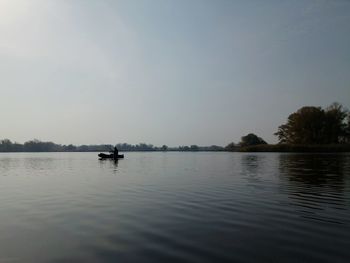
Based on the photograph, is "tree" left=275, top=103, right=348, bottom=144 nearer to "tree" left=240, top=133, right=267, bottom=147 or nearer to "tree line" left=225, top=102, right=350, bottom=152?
"tree line" left=225, top=102, right=350, bottom=152

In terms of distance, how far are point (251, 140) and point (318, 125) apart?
67.1 meters

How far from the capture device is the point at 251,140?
18750cm


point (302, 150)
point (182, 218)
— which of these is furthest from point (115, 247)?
point (302, 150)

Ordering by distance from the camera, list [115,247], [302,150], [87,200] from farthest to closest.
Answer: [302,150] < [87,200] < [115,247]

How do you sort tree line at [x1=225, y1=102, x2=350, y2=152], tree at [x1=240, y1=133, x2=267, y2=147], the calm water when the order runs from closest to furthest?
the calm water, tree line at [x1=225, y1=102, x2=350, y2=152], tree at [x1=240, y1=133, x2=267, y2=147]

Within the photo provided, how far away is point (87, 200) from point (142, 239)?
9182 mm

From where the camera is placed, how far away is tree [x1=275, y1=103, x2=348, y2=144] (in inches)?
4786

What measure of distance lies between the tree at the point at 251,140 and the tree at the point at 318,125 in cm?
5902

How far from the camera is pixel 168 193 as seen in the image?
67.7 feet

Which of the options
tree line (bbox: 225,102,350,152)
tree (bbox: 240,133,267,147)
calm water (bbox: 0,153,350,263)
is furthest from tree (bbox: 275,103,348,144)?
calm water (bbox: 0,153,350,263)

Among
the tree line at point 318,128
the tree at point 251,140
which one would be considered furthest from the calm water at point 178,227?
the tree at point 251,140

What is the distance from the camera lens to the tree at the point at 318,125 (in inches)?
4786

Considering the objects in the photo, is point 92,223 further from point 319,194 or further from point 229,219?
point 319,194

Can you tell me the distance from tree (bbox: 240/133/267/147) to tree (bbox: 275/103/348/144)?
59022 millimetres
